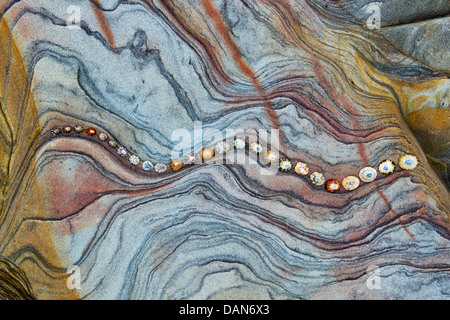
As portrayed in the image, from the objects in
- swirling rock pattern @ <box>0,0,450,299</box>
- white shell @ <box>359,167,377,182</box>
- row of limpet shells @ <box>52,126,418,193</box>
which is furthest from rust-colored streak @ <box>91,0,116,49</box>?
white shell @ <box>359,167,377,182</box>

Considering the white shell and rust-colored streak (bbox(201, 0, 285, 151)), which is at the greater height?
rust-colored streak (bbox(201, 0, 285, 151))

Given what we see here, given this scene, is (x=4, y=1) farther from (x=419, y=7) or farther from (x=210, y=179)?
(x=419, y=7)

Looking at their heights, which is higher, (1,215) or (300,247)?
(1,215)

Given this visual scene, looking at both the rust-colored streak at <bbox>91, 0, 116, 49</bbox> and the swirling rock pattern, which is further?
the rust-colored streak at <bbox>91, 0, 116, 49</bbox>

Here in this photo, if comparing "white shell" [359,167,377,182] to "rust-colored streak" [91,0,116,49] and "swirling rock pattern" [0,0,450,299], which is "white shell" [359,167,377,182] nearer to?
"swirling rock pattern" [0,0,450,299]

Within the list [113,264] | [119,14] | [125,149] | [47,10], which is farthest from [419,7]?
[113,264]

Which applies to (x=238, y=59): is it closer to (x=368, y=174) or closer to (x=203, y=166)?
(x=203, y=166)
